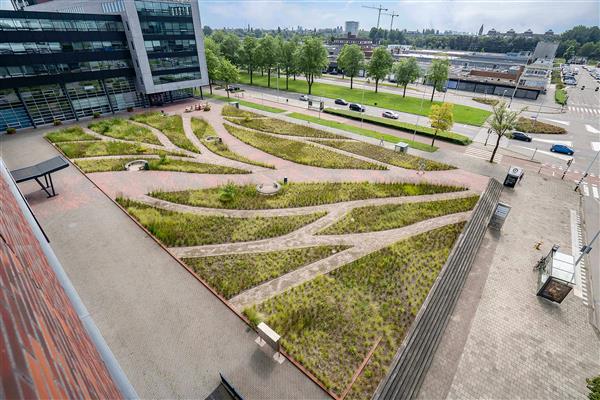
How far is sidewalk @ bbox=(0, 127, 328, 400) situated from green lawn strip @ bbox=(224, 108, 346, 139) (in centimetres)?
2420

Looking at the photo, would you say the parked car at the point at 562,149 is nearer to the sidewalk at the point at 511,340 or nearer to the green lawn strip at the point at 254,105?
the sidewalk at the point at 511,340

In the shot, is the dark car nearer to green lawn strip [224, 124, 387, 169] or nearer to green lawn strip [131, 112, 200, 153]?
green lawn strip [224, 124, 387, 169]

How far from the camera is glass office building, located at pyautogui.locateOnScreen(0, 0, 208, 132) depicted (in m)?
34.9

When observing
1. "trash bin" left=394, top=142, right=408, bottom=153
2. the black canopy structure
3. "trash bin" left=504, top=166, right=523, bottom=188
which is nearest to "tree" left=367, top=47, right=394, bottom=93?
"trash bin" left=394, top=142, right=408, bottom=153

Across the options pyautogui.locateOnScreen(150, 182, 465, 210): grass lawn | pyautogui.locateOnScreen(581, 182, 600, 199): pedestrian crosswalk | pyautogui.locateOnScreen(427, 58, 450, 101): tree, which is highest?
pyautogui.locateOnScreen(427, 58, 450, 101): tree

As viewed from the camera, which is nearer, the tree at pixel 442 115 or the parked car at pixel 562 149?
the tree at pixel 442 115

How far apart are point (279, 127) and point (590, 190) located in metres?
36.4

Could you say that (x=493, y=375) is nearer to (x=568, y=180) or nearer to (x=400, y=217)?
(x=400, y=217)

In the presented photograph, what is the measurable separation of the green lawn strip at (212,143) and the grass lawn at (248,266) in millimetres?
14030

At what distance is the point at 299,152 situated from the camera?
112ft

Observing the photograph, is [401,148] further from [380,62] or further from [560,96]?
[560,96]

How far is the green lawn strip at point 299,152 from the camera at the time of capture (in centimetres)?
3141

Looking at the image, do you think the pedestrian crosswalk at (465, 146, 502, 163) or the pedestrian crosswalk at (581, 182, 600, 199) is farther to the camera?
the pedestrian crosswalk at (465, 146, 502, 163)

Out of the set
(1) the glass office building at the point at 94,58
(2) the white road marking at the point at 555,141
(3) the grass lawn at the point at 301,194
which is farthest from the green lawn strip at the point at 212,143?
(2) the white road marking at the point at 555,141
